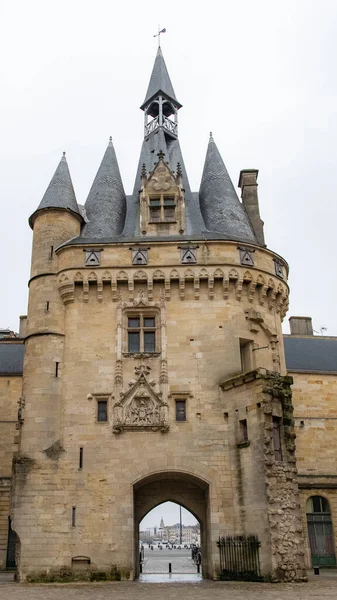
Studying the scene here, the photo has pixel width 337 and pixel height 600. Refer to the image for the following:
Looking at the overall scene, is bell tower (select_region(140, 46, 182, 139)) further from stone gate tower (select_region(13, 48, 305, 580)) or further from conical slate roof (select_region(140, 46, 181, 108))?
stone gate tower (select_region(13, 48, 305, 580))

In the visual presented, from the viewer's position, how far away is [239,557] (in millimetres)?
18094

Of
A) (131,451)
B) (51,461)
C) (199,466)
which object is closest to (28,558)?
(51,461)

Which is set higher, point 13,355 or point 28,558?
point 13,355

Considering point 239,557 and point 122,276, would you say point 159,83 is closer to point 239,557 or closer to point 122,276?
point 122,276

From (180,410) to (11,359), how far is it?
12956mm

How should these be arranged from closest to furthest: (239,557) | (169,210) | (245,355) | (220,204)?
(239,557)
(245,355)
(169,210)
(220,204)

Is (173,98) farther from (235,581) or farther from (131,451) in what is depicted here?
(235,581)

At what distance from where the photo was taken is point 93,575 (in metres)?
18.3

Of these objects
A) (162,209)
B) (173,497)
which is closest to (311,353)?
(162,209)

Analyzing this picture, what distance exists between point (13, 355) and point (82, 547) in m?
14.0

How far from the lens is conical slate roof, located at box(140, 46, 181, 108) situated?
102 ft

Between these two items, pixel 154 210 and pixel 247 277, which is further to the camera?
pixel 154 210

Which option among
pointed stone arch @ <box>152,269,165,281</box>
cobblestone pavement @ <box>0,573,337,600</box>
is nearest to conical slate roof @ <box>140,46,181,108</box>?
pointed stone arch @ <box>152,269,165,281</box>

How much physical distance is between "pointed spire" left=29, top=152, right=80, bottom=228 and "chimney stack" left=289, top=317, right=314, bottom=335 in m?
16.2
